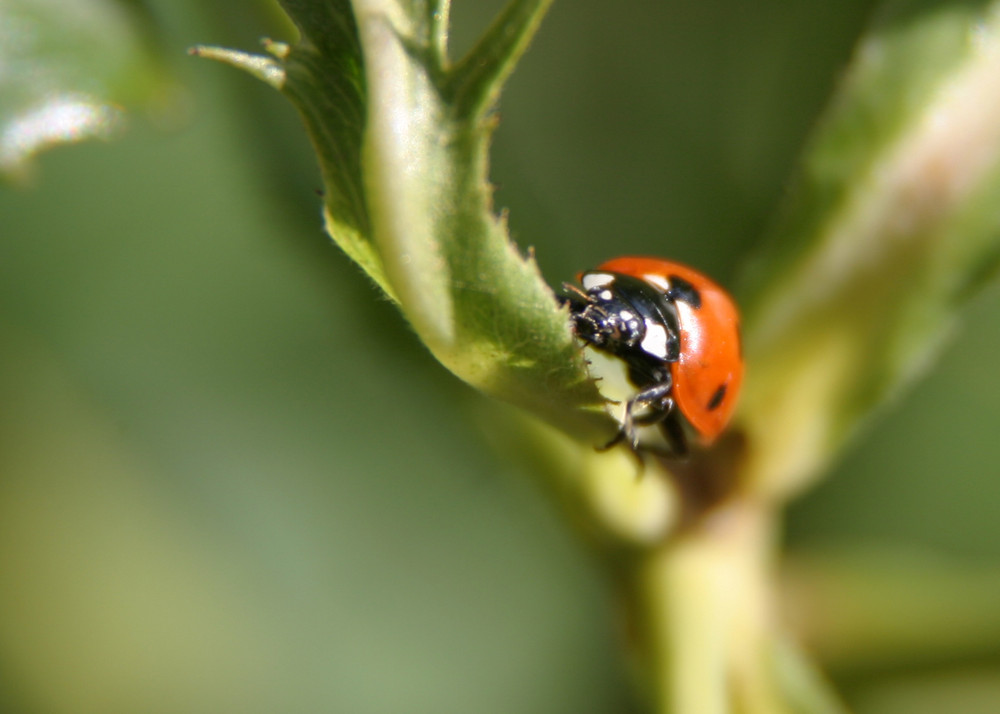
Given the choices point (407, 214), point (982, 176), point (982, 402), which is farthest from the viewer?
point (982, 402)

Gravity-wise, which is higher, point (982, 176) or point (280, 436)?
point (982, 176)

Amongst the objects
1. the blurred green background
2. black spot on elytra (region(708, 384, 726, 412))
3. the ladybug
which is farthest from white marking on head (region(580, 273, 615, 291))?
the blurred green background

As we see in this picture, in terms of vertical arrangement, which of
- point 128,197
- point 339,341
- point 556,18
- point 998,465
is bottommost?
point 998,465

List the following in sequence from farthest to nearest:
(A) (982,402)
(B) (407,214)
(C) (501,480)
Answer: (C) (501,480) < (A) (982,402) < (B) (407,214)

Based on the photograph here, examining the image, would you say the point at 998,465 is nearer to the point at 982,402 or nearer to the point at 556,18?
the point at 982,402

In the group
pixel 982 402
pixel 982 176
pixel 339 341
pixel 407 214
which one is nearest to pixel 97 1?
pixel 407 214

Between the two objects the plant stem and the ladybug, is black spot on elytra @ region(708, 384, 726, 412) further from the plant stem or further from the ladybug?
the plant stem

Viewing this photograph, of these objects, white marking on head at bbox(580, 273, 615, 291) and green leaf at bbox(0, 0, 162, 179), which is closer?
green leaf at bbox(0, 0, 162, 179)

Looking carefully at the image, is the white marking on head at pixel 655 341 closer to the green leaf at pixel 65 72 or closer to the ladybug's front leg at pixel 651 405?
the ladybug's front leg at pixel 651 405

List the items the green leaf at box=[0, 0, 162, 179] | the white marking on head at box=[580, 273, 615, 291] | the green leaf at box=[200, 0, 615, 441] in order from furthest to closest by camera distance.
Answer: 1. the white marking on head at box=[580, 273, 615, 291]
2. the green leaf at box=[0, 0, 162, 179]
3. the green leaf at box=[200, 0, 615, 441]
